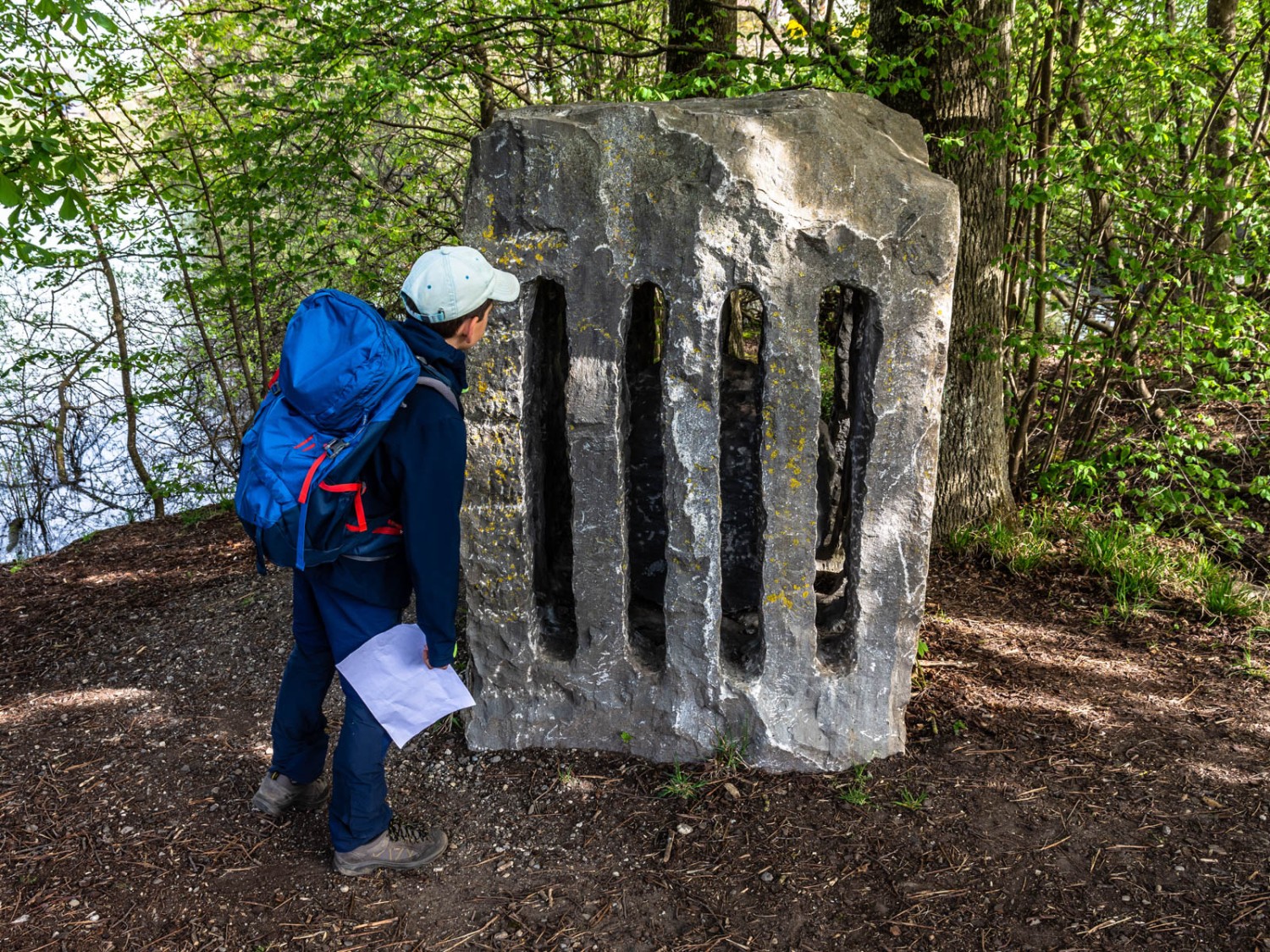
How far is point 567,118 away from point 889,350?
144 centimetres

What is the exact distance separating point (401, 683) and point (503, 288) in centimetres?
123

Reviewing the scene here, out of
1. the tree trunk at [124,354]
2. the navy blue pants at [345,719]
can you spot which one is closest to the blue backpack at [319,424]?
the navy blue pants at [345,719]

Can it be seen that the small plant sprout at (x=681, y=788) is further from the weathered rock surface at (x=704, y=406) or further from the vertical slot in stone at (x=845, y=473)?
the vertical slot in stone at (x=845, y=473)

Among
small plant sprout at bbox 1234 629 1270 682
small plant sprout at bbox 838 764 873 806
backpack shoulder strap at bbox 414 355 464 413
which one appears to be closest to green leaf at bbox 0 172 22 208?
backpack shoulder strap at bbox 414 355 464 413

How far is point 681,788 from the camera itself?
3.31 m

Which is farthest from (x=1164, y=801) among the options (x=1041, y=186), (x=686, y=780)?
(x=1041, y=186)

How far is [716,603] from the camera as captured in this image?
342 cm

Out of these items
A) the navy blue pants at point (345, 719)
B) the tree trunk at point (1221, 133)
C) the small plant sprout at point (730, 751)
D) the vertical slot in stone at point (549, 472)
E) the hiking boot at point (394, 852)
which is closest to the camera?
the navy blue pants at point (345, 719)

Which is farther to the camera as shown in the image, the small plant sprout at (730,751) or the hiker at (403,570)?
the small plant sprout at (730,751)

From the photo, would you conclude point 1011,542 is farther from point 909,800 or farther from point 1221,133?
point 909,800

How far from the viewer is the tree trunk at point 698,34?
17.5 feet

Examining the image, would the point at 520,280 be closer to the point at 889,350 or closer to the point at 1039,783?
the point at 889,350

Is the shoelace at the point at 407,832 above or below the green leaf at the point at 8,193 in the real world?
below

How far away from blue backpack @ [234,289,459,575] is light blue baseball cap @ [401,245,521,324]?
0.18 meters
